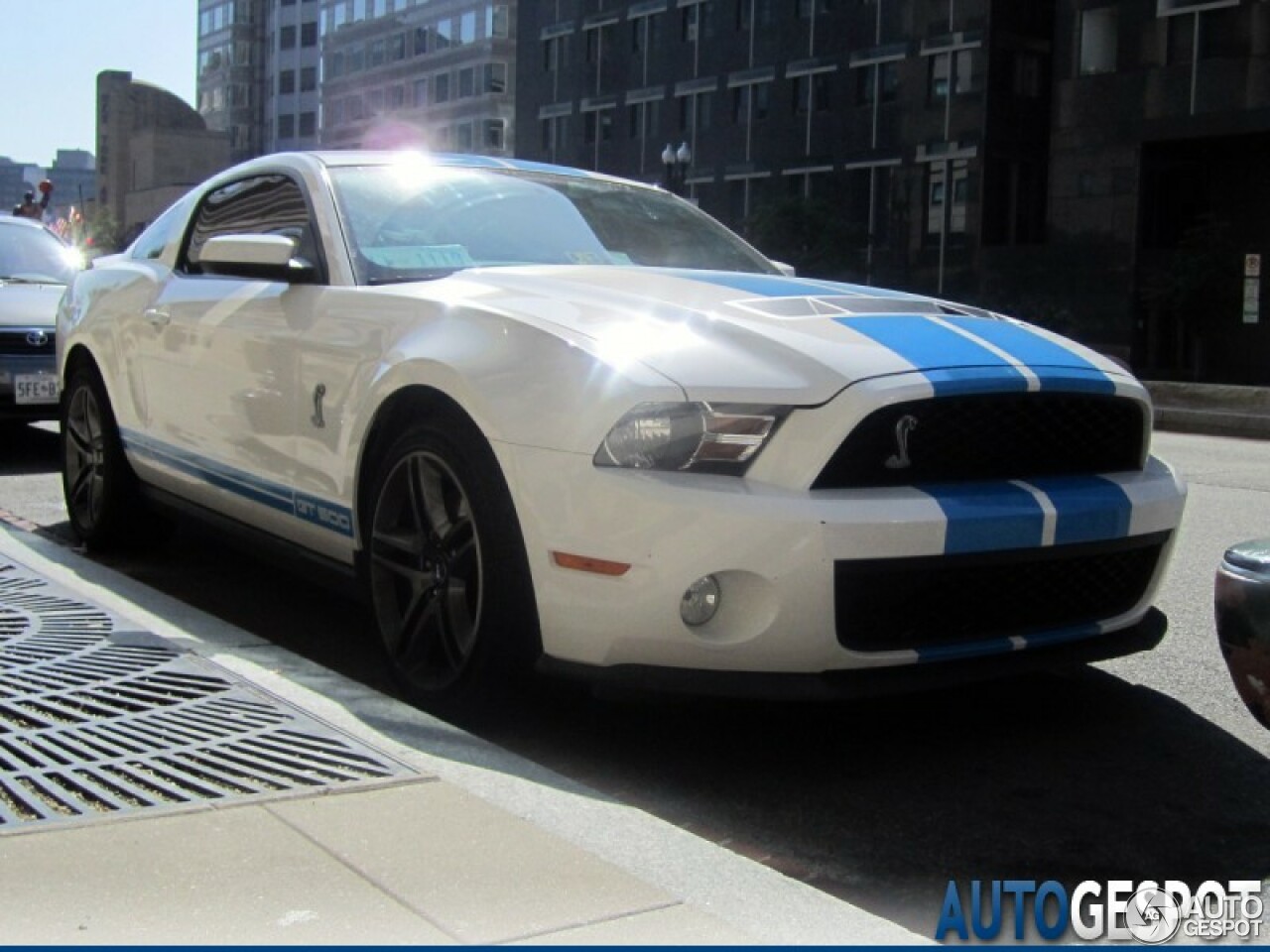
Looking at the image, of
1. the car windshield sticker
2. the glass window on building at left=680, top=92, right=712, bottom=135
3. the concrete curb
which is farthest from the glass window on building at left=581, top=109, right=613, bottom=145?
the car windshield sticker

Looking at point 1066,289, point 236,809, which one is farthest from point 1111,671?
point 1066,289

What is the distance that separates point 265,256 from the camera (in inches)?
Answer: 193

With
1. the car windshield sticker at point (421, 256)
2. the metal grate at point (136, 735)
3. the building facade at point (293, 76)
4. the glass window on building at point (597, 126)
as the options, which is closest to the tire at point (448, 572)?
the metal grate at point (136, 735)

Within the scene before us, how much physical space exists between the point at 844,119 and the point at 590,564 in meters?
45.5

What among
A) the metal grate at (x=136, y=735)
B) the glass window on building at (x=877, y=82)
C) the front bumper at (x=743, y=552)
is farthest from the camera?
the glass window on building at (x=877, y=82)

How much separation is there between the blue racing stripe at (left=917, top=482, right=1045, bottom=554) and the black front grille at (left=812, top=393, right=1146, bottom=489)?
0.06 metres

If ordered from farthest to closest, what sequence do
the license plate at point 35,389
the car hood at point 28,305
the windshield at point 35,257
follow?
the windshield at point 35,257
the car hood at point 28,305
the license plate at point 35,389

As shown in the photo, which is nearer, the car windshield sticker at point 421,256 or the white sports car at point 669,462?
the white sports car at point 669,462

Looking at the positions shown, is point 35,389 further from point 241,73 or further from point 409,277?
point 241,73

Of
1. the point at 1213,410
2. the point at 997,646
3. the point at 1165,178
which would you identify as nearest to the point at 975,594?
the point at 997,646

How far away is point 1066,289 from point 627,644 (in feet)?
127

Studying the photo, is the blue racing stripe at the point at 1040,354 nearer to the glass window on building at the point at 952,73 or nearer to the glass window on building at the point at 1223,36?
the glass window on building at the point at 1223,36

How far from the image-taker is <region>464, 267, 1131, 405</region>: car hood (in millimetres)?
3764

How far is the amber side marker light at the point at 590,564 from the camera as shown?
3711mm
